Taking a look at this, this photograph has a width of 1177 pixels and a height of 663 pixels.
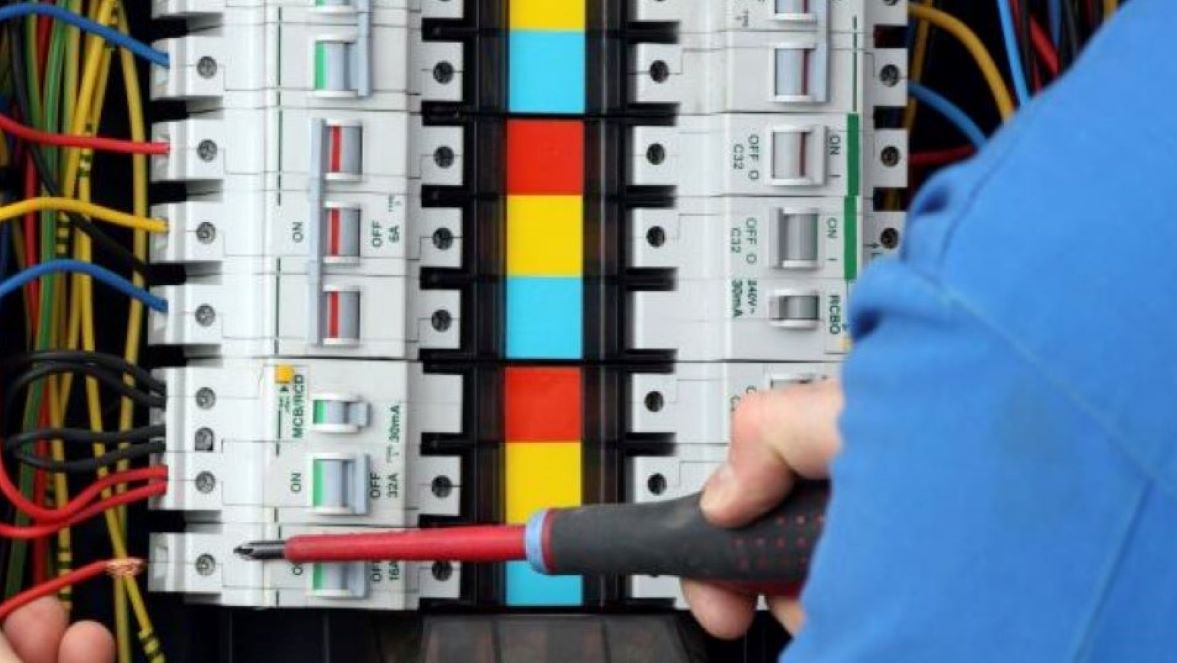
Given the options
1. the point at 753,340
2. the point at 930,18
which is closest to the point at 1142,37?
the point at 753,340

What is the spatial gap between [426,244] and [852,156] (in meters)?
0.53

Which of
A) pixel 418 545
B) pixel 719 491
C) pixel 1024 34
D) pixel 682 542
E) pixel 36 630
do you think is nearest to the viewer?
pixel 719 491

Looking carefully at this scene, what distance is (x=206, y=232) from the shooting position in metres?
2.66

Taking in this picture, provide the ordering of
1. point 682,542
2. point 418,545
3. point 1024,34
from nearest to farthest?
A: point 682,542 → point 418,545 → point 1024,34

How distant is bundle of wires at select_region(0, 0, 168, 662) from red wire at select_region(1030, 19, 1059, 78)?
1.09 m

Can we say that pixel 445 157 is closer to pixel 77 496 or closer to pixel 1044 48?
pixel 77 496

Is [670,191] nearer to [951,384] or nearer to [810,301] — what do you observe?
[810,301]

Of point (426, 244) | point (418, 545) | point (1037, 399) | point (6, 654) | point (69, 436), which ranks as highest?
point (426, 244)

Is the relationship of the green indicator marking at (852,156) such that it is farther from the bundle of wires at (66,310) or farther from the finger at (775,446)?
the finger at (775,446)

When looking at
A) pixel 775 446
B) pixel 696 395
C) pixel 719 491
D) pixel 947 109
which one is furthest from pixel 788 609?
pixel 947 109

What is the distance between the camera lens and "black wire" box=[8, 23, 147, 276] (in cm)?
271

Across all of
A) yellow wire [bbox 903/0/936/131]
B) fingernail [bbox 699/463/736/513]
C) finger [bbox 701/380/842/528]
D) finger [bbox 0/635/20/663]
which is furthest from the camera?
yellow wire [bbox 903/0/936/131]

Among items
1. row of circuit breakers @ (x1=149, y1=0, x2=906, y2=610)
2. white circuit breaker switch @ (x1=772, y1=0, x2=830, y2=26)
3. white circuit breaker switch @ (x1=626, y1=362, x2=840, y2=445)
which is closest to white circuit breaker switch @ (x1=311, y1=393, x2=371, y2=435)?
row of circuit breakers @ (x1=149, y1=0, x2=906, y2=610)

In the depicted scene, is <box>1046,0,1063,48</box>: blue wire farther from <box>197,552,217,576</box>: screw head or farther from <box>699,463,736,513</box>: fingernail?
<box>699,463,736,513</box>: fingernail
